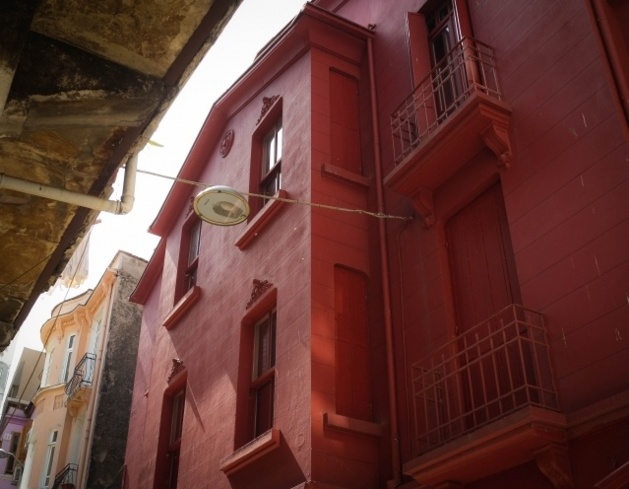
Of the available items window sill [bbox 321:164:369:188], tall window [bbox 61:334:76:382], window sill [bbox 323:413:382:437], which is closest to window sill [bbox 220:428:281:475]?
window sill [bbox 323:413:382:437]

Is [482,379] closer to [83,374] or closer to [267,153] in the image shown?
[267,153]

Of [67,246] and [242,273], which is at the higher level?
[242,273]

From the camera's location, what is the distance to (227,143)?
14406 millimetres

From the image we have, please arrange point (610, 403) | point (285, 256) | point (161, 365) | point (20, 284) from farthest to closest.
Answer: point (161, 365)
point (285, 256)
point (610, 403)
point (20, 284)

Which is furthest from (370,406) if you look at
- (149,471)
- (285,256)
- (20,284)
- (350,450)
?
(149,471)

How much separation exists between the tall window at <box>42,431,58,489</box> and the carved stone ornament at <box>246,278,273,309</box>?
15.6 m

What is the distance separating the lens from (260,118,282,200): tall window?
12.3m

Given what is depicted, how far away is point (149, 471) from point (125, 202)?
355 inches

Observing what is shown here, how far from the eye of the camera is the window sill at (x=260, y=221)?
11055 millimetres

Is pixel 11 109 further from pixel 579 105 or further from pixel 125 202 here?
pixel 579 105

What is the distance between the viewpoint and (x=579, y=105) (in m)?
7.76

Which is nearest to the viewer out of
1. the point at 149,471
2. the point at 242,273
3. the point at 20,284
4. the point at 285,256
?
the point at 20,284

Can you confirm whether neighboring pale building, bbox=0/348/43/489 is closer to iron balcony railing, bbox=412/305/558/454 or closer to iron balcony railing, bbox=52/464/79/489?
iron balcony railing, bbox=52/464/79/489

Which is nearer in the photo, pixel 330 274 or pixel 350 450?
pixel 350 450
